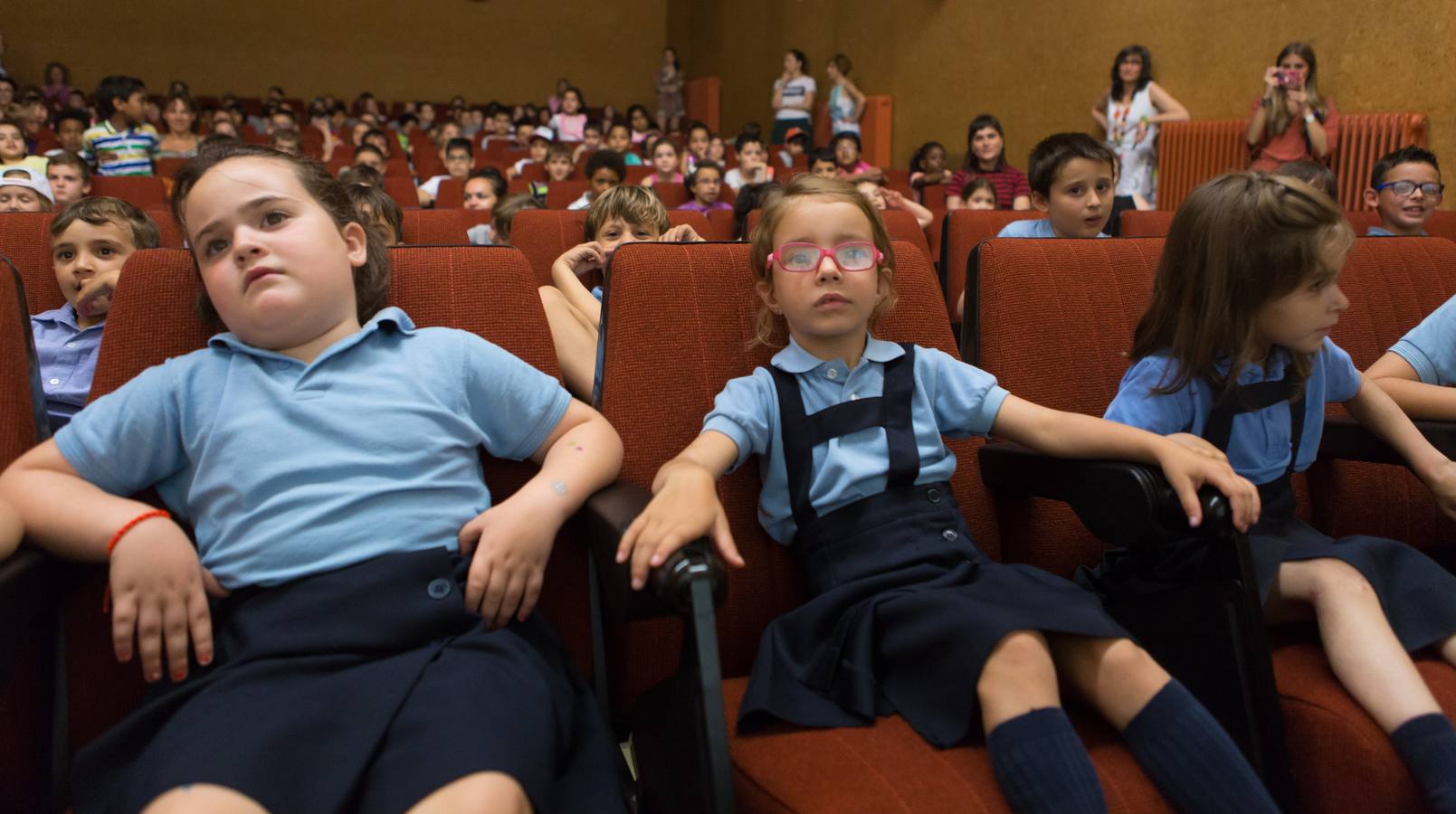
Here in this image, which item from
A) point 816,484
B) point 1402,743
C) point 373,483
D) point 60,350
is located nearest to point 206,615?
point 373,483

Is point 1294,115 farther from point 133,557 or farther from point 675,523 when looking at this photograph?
point 133,557

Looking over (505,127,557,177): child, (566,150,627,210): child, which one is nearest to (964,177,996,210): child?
(566,150,627,210): child

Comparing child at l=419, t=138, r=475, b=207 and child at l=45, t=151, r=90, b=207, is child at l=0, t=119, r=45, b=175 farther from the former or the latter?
child at l=419, t=138, r=475, b=207

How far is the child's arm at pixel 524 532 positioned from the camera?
0.97 m

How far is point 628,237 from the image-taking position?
2445 millimetres

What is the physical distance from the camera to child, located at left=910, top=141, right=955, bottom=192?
6016 millimetres

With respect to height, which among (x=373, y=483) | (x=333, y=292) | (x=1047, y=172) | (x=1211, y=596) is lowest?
(x=1211, y=596)

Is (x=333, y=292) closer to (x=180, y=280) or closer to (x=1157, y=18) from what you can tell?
(x=180, y=280)

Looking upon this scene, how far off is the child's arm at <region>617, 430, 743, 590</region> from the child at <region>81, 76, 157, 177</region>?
204 inches

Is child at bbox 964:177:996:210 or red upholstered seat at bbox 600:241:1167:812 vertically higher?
child at bbox 964:177:996:210

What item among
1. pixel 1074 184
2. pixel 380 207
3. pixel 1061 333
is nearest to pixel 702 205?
pixel 1074 184

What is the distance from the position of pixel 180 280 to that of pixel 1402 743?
139 cm

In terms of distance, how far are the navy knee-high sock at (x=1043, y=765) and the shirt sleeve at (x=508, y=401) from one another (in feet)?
1.92

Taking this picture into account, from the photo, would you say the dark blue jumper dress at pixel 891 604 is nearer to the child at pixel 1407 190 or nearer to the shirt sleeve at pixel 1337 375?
the shirt sleeve at pixel 1337 375
